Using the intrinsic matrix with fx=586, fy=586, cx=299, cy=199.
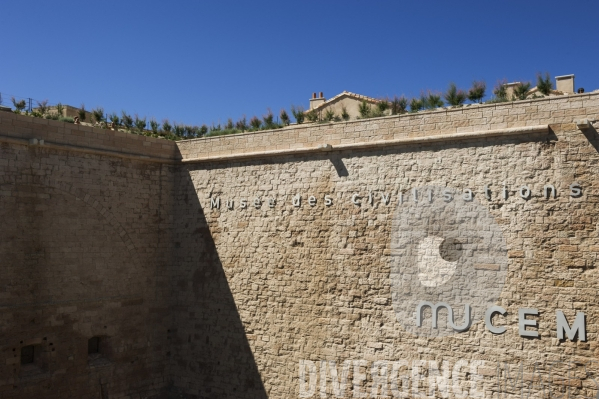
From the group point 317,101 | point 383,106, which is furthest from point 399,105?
point 317,101

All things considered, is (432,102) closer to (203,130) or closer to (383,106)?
(383,106)

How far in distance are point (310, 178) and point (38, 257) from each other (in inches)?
205

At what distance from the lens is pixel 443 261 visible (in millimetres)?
9812

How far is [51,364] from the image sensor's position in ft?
35.0

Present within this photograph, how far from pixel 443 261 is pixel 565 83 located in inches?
199

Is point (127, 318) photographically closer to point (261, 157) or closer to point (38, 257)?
point (38, 257)

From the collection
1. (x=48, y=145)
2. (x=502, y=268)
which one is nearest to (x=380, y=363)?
(x=502, y=268)

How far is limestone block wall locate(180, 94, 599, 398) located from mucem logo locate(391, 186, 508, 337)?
0.51ft

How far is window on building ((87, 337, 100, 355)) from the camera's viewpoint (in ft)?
37.8

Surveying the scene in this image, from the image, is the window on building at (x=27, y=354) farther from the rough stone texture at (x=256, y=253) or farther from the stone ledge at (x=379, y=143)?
the stone ledge at (x=379, y=143)

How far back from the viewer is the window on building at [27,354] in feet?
34.4

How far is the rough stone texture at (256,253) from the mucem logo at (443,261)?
19cm

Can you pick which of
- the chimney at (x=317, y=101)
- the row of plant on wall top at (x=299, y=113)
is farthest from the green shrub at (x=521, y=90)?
the chimney at (x=317, y=101)

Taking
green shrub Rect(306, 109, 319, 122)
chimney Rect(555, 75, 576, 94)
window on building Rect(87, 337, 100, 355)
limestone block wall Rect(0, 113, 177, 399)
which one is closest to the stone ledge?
limestone block wall Rect(0, 113, 177, 399)
